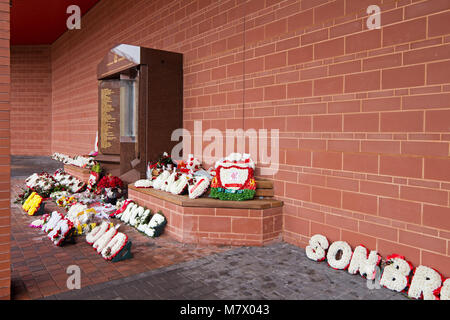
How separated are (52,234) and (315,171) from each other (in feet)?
11.4

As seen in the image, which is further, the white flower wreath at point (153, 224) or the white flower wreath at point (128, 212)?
the white flower wreath at point (128, 212)

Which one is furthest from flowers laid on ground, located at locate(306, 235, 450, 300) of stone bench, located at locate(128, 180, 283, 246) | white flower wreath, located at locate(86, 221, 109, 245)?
white flower wreath, located at locate(86, 221, 109, 245)

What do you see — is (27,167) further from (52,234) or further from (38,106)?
(52,234)

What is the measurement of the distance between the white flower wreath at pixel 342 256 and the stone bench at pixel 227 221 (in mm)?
918

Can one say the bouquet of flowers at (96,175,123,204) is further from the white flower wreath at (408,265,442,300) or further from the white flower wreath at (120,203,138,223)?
the white flower wreath at (408,265,442,300)

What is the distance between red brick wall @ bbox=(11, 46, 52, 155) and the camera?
55.5ft

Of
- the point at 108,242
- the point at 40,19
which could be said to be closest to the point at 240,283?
the point at 108,242

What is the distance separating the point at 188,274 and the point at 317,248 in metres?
1.51

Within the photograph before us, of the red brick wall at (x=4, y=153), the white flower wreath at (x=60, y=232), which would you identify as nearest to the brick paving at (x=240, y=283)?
the red brick wall at (x=4, y=153)

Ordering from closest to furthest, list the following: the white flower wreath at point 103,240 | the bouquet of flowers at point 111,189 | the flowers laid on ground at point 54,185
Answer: the white flower wreath at point 103,240 → the bouquet of flowers at point 111,189 → the flowers laid on ground at point 54,185

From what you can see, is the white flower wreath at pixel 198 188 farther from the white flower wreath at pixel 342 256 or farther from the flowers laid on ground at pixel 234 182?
the white flower wreath at pixel 342 256

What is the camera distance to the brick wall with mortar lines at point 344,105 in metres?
3.29

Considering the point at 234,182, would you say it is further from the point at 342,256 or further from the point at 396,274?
the point at 396,274

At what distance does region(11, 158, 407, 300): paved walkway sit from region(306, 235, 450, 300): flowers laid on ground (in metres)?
0.09
